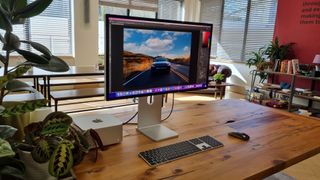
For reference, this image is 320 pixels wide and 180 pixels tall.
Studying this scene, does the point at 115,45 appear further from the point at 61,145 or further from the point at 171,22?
the point at 61,145

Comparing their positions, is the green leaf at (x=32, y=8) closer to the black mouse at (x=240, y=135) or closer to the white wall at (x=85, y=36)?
the black mouse at (x=240, y=135)

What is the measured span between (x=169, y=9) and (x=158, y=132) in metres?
5.70

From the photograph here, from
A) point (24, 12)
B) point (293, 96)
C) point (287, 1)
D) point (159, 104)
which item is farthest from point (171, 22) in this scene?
point (287, 1)

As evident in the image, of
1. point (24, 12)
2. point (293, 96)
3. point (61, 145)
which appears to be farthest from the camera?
point (293, 96)

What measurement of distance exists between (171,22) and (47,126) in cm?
71

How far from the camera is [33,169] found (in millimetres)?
737

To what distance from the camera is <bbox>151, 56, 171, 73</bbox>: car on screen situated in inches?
46.1

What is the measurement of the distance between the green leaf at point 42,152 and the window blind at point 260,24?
5.28m

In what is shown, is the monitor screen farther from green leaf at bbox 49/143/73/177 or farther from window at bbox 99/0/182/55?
window at bbox 99/0/182/55

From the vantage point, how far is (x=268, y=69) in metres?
4.73

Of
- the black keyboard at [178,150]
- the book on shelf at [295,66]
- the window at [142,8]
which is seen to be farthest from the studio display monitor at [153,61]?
the window at [142,8]

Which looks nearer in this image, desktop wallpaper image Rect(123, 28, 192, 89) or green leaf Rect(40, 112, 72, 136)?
green leaf Rect(40, 112, 72, 136)

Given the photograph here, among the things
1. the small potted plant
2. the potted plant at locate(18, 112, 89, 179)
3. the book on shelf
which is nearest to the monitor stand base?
the potted plant at locate(18, 112, 89, 179)

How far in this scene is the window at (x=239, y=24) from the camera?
17.2ft
